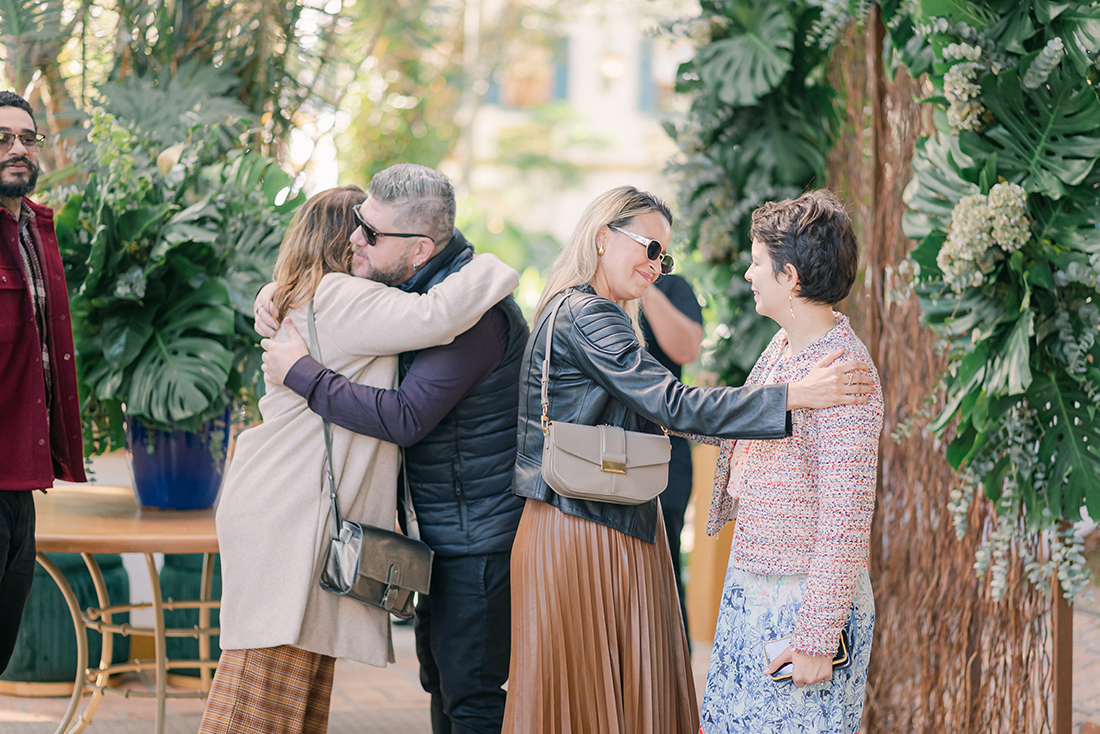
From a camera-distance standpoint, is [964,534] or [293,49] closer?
[964,534]

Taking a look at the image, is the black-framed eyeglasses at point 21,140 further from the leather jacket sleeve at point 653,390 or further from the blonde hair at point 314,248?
the leather jacket sleeve at point 653,390

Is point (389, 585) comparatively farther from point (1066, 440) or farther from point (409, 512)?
point (1066, 440)

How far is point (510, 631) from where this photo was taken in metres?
2.47

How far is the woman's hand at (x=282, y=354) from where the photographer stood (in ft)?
7.89

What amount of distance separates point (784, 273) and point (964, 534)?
120cm

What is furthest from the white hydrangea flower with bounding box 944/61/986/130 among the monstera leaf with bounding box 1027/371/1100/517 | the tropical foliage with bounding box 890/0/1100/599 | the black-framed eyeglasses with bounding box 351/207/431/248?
the black-framed eyeglasses with bounding box 351/207/431/248

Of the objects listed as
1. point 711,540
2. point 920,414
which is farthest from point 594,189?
point 920,414

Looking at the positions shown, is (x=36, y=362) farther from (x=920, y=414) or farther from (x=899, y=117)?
(x=899, y=117)

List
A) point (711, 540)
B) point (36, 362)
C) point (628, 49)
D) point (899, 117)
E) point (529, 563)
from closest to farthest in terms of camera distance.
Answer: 1. point (529, 563)
2. point (36, 362)
3. point (899, 117)
4. point (711, 540)
5. point (628, 49)

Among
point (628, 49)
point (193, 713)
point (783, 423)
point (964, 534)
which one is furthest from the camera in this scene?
point (628, 49)

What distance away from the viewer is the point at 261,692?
7.87 feet

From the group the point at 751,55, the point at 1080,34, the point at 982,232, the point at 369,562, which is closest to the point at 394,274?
the point at 369,562

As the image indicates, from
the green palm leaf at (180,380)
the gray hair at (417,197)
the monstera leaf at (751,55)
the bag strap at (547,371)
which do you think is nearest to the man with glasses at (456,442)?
the gray hair at (417,197)

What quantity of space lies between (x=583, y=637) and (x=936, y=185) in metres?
1.53
